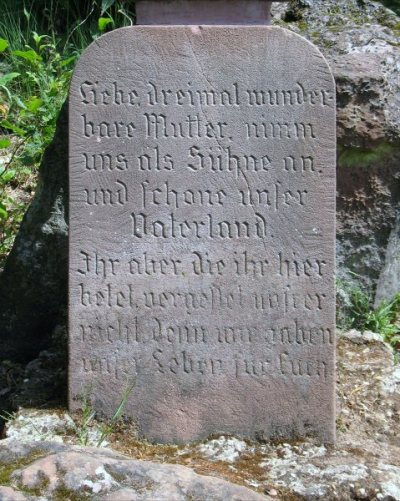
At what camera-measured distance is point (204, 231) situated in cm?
352

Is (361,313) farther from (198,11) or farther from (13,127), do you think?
(13,127)

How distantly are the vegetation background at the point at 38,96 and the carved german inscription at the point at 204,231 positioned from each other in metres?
1.01

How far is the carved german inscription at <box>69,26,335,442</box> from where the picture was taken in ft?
11.5

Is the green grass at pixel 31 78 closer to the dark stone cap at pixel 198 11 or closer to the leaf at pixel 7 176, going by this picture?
the leaf at pixel 7 176

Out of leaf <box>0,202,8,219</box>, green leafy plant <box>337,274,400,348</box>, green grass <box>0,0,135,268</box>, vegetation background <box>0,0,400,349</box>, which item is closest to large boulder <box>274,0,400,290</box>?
green leafy plant <box>337,274,400,348</box>

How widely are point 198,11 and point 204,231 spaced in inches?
36.8

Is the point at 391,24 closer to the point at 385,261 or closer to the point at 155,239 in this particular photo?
the point at 385,261

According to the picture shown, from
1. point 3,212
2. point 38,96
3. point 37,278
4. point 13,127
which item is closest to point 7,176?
point 13,127

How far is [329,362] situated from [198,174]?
94 centimetres

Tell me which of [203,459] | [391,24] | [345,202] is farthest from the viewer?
[391,24]

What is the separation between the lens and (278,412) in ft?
11.6

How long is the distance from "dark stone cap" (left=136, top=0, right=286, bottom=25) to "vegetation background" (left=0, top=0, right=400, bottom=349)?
1.49 metres

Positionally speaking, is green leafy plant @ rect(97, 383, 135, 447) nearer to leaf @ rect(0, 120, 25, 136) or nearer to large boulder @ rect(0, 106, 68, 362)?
large boulder @ rect(0, 106, 68, 362)

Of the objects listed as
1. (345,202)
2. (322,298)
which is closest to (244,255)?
(322,298)
